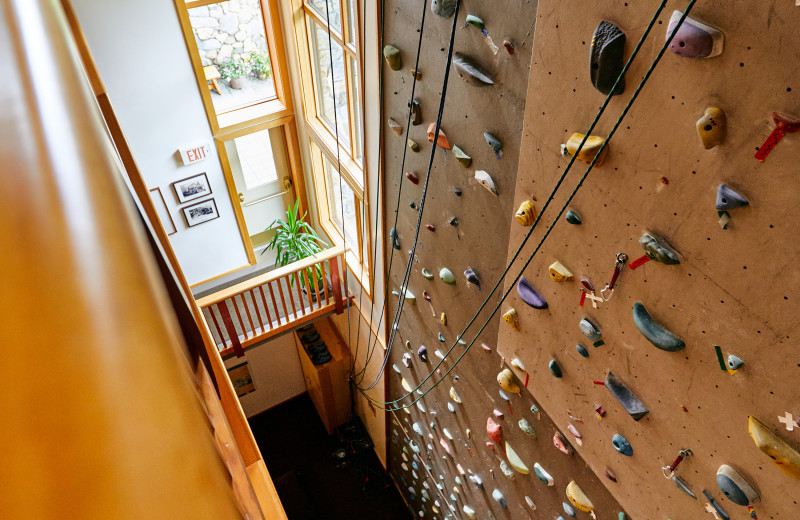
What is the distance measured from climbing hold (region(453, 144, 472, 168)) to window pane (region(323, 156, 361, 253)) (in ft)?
8.49

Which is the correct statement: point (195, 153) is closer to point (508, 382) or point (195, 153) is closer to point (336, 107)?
point (336, 107)

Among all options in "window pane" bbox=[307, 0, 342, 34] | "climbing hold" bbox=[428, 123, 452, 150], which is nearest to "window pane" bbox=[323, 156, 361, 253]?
"window pane" bbox=[307, 0, 342, 34]

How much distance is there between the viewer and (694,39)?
51.1 inches

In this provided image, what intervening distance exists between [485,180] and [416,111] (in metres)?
0.58

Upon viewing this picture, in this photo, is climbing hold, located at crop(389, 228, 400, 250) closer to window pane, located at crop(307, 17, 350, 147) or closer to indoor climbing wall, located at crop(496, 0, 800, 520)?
window pane, located at crop(307, 17, 350, 147)

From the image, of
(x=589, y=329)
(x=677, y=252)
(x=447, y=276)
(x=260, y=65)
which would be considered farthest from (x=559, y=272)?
(x=260, y=65)

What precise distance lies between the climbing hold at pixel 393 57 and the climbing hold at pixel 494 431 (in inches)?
79.7

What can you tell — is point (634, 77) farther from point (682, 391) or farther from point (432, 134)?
point (432, 134)

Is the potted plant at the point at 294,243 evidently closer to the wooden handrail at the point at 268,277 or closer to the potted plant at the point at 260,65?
the wooden handrail at the point at 268,277

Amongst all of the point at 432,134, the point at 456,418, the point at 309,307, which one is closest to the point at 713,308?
the point at 432,134

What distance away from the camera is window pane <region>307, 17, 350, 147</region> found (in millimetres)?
4363

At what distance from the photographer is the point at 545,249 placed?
217 centimetres

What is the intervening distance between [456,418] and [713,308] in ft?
8.50

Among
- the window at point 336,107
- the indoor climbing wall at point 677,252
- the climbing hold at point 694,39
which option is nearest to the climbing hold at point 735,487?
the indoor climbing wall at point 677,252
